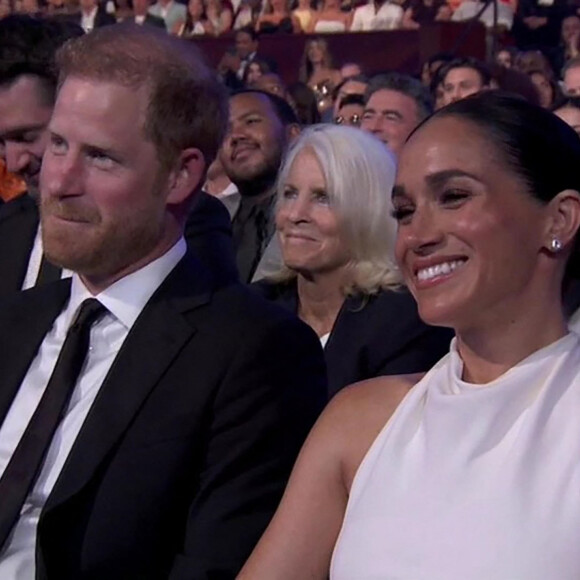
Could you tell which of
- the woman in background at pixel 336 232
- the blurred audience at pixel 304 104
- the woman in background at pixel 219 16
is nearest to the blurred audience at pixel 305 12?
the woman in background at pixel 219 16

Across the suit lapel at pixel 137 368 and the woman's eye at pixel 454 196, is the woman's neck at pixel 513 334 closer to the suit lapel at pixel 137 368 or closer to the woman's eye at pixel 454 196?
the woman's eye at pixel 454 196

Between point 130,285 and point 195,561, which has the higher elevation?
point 130,285

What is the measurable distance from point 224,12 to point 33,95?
7883mm

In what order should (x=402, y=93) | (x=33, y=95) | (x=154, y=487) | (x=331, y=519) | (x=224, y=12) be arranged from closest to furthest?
(x=331, y=519)
(x=154, y=487)
(x=33, y=95)
(x=402, y=93)
(x=224, y=12)

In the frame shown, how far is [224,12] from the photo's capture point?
10266mm

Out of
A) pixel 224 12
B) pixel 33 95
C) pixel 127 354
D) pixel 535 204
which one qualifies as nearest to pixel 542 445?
pixel 535 204

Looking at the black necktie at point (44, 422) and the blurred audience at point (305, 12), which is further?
the blurred audience at point (305, 12)

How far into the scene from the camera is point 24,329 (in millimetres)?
1986

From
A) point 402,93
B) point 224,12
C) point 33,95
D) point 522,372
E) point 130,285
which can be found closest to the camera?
point 522,372

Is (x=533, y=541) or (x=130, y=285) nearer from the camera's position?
(x=533, y=541)

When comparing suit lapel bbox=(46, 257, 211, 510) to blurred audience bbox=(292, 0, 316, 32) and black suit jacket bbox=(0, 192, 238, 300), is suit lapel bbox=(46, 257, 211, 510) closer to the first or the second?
black suit jacket bbox=(0, 192, 238, 300)

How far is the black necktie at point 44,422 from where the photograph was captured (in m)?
1.78

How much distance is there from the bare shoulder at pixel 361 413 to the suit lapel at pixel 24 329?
0.53 meters

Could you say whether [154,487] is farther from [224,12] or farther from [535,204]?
[224,12]
